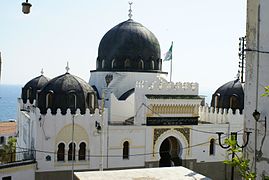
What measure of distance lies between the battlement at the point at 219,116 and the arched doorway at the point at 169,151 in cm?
344

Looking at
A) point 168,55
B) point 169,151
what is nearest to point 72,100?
point 169,151

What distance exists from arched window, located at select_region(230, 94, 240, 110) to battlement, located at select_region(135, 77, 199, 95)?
3171 mm

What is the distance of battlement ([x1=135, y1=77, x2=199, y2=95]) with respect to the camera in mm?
21547

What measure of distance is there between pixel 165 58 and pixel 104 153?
30.1 feet

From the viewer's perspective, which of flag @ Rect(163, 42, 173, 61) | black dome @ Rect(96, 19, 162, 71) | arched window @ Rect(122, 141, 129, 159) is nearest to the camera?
arched window @ Rect(122, 141, 129, 159)

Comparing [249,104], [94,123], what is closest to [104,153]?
[94,123]

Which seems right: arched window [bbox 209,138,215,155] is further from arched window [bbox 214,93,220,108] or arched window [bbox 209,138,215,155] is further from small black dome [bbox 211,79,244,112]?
arched window [bbox 214,93,220,108]

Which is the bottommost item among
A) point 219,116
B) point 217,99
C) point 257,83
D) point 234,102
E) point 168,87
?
point 219,116

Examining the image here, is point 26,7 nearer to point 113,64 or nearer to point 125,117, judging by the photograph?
point 125,117

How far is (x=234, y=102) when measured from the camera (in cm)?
2439

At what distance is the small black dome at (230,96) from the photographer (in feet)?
79.7

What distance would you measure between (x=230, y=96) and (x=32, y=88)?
14.1 meters

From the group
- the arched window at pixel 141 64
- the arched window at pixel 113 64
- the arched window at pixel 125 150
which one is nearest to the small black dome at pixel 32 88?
the arched window at pixel 113 64

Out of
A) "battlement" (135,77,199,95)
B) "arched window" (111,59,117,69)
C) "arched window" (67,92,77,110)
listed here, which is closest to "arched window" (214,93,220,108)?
"battlement" (135,77,199,95)
